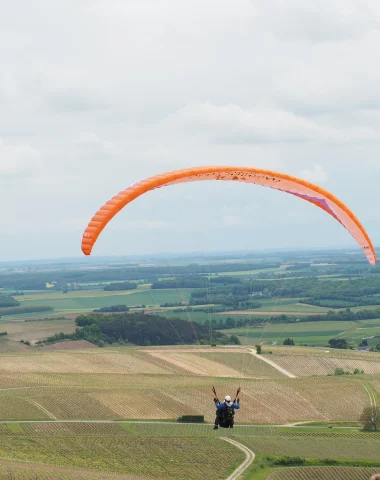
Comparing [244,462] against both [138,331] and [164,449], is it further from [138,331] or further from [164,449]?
[138,331]

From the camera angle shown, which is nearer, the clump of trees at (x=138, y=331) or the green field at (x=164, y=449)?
the green field at (x=164, y=449)

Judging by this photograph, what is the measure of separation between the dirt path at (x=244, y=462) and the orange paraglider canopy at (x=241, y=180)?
71.5ft

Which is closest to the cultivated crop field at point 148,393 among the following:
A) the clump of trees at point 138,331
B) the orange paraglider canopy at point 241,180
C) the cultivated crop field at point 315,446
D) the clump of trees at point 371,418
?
the clump of trees at point 371,418

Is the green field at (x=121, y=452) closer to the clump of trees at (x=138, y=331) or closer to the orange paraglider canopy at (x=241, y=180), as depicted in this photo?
the orange paraglider canopy at (x=241, y=180)

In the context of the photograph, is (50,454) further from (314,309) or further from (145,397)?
(314,309)

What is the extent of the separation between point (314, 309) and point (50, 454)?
10833 centimetres

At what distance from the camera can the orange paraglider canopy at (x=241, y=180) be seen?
1059 inches

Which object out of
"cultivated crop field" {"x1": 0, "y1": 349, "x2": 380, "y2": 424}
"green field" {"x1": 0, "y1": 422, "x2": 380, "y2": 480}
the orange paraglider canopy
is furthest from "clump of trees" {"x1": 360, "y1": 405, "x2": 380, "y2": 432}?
the orange paraglider canopy

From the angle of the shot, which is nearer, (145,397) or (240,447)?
(240,447)

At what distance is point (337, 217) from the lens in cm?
3191

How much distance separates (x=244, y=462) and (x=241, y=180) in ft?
85.0

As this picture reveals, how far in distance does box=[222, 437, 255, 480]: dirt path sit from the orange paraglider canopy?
71.5 ft

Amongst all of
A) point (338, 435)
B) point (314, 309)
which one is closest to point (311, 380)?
point (338, 435)

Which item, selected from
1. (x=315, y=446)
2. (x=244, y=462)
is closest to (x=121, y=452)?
(x=244, y=462)
